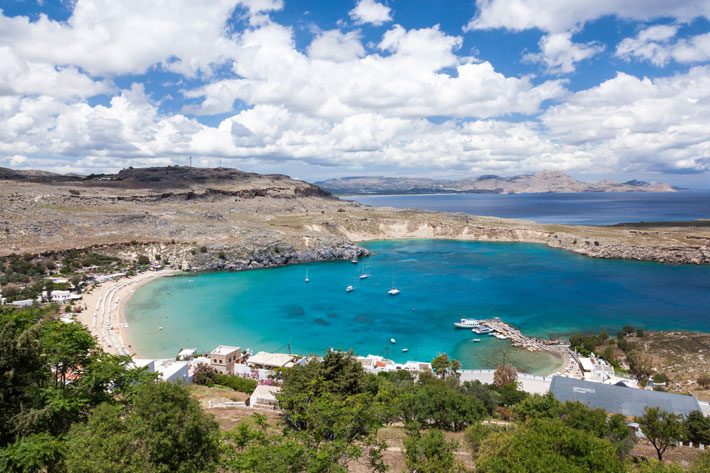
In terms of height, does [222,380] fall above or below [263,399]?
below

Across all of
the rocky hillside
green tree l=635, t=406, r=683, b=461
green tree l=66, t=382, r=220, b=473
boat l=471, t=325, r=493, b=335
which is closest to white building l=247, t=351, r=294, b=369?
green tree l=66, t=382, r=220, b=473

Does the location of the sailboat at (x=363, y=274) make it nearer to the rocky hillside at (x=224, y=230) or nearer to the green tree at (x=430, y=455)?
the rocky hillside at (x=224, y=230)

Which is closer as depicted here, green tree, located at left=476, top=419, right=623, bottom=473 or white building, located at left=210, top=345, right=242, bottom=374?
green tree, located at left=476, top=419, right=623, bottom=473

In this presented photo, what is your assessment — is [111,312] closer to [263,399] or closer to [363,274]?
[263,399]

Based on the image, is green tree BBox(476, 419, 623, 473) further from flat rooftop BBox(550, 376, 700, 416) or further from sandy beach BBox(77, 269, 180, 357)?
sandy beach BBox(77, 269, 180, 357)

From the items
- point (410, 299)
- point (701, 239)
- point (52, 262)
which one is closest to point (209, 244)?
point (52, 262)

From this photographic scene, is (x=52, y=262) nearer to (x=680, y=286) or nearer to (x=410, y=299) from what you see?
(x=410, y=299)

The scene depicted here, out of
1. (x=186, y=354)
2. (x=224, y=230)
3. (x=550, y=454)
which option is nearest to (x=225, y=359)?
(x=186, y=354)
